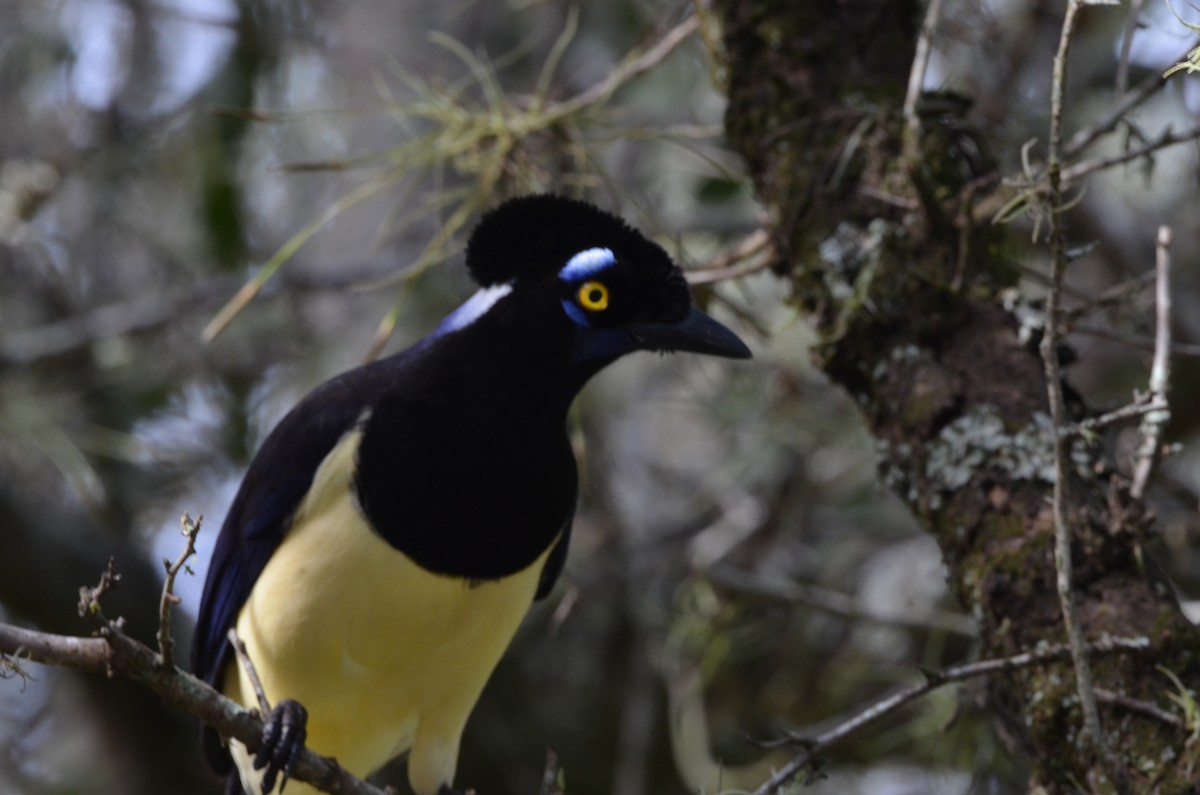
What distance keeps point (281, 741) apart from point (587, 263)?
3.40ft

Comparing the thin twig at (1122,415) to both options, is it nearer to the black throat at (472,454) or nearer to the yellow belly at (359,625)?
the black throat at (472,454)

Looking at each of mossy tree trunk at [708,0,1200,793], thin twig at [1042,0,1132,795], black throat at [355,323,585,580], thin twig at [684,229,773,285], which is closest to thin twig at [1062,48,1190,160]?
mossy tree trunk at [708,0,1200,793]

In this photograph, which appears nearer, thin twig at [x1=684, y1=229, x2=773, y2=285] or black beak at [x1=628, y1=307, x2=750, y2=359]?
black beak at [x1=628, y1=307, x2=750, y2=359]

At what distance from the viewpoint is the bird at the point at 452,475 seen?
2670mm

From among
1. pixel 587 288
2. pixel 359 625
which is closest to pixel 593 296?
pixel 587 288

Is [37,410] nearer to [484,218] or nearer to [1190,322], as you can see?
[484,218]

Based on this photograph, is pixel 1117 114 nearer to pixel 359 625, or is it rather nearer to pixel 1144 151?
pixel 1144 151

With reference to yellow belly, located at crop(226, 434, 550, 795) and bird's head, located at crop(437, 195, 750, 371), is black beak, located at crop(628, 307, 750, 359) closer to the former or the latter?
bird's head, located at crop(437, 195, 750, 371)

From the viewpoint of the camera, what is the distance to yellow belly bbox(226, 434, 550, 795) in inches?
104

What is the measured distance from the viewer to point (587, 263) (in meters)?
2.72

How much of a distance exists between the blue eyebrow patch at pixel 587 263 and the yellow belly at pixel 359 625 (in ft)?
1.73

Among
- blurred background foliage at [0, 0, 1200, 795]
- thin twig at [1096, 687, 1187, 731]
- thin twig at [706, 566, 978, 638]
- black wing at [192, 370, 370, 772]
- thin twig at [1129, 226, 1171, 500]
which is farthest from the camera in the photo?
blurred background foliage at [0, 0, 1200, 795]

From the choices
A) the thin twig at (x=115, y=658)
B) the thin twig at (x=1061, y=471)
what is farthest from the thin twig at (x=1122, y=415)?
the thin twig at (x=115, y=658)

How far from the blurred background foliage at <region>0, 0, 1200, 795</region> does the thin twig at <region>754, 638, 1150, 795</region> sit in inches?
47.6
